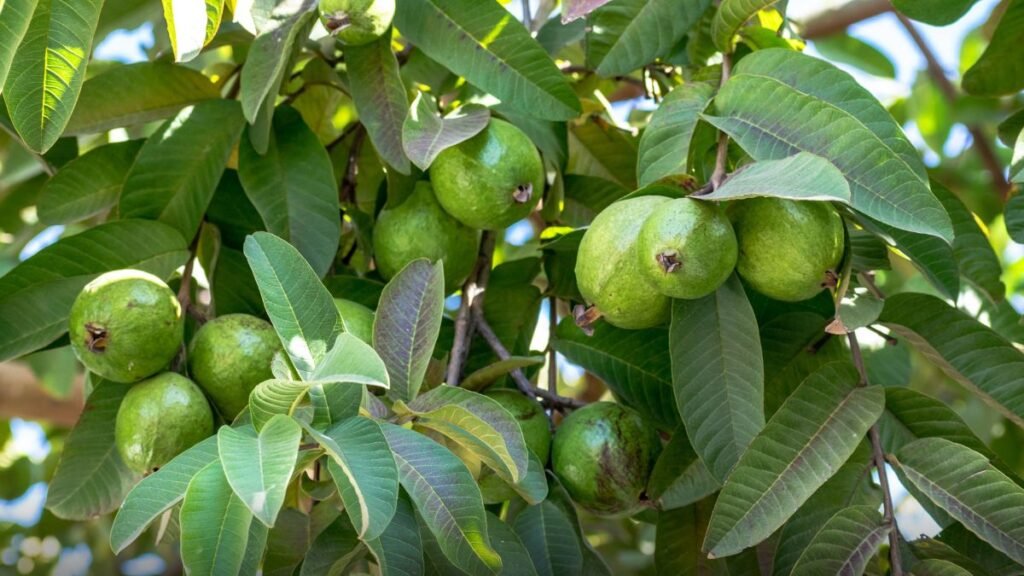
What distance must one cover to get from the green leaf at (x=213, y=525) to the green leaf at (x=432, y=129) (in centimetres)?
40

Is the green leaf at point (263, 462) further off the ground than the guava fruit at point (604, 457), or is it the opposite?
the green leaf at point (263, 462)

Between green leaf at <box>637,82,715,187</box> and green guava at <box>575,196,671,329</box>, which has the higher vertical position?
green leaf at <box>637,82,715,187</box>

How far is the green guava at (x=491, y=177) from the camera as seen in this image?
1313 millimetres

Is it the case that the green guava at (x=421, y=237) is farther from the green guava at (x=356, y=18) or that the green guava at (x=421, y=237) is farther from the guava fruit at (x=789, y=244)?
the guava fruit at (x=789, y=244)

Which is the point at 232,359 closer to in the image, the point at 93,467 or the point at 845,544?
the point at 93,467

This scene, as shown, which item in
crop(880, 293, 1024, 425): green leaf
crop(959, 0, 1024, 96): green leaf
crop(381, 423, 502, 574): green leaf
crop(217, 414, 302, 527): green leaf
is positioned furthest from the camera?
crop(959, 0, 1024, 96): green leaf

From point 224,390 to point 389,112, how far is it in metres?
0.37

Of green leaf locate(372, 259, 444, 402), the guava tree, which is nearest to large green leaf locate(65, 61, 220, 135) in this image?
the guava tree

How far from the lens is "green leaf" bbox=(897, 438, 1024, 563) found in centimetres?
109

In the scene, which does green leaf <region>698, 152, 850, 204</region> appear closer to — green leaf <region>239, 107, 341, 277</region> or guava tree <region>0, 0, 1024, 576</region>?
guava tree <region>0, 0, 1024, 576</region>

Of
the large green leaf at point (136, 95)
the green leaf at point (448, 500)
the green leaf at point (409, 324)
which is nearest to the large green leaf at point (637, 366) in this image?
the green leaf at point (409, 324)

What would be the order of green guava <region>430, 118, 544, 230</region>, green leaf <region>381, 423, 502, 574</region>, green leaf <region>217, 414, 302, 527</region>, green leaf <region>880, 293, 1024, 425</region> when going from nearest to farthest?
green leaf <region>217, 414, 302, 527</region> < green leaf <region>381, 423, 502, 574</region> < green leaf <region>880, 293, 1024, 425</region> < green guava <region>430, 118, 544, 230</region>

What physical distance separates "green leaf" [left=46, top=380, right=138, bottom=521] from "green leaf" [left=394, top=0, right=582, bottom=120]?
54 centimetres

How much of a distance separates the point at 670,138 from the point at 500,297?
0.39 meters
